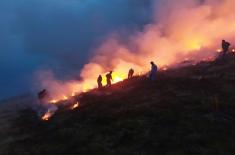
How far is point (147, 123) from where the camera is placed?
130ft

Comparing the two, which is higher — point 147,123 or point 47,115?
point 47,115

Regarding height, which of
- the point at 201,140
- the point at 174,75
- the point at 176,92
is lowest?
the point at 201,140

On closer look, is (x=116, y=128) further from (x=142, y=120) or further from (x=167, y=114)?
(x=167, y=114)

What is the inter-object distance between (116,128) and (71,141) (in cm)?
442

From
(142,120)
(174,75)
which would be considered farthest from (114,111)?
(174,75)

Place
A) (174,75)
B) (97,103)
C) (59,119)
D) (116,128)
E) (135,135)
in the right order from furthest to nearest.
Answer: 1. (174,75)
2. (97,103)
3. (59,119)
4. (116,128)
5. (135,135)

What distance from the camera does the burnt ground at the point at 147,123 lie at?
33.6m

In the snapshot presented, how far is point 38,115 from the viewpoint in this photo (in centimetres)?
5809

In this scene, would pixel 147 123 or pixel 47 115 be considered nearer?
pixel 147 123

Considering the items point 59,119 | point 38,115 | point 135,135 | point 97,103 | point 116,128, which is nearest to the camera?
point 135,135

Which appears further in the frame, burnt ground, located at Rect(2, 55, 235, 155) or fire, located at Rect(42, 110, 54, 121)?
fire, located at Rect(42, 110, 54, 121)

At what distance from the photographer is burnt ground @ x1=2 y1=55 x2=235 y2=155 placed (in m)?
33.6

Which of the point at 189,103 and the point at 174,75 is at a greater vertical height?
the point at 174,75

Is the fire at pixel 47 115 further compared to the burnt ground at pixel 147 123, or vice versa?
the fire at pixel 47 115
